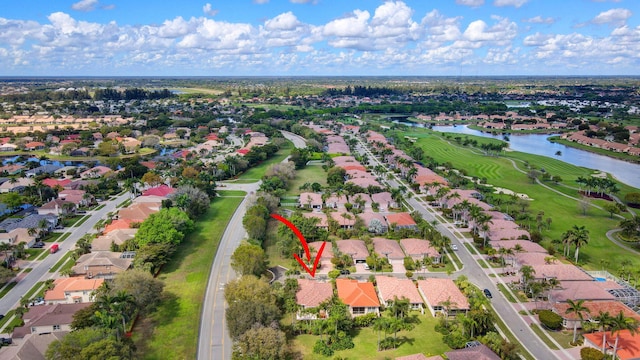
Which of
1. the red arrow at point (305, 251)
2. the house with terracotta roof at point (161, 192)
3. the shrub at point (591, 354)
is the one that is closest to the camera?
the shrub at point (591, 354)

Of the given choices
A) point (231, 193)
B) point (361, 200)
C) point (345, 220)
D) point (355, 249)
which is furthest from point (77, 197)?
point (355, 249)

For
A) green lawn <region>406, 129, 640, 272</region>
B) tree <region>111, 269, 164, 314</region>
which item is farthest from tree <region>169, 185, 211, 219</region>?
green lawn <region>406, 129, 640, 272</region>

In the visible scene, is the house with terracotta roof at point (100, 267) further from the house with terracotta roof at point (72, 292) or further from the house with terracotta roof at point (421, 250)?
the house with terracotta roof at point (421, 250)

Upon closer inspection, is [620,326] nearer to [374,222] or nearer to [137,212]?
[374,222]

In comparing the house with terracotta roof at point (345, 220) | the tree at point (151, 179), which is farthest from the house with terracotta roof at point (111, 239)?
the house with terracotta roof at point (345, 220)

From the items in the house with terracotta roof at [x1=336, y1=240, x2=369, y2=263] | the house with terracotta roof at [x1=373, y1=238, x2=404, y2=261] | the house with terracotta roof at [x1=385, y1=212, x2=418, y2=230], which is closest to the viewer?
the house with terracotta roof at [x1=336, y1=240, x2=369, y2=263]

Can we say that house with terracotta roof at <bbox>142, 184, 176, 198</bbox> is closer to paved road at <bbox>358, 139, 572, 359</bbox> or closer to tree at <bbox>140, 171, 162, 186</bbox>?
tree at <bbox>140, 171, 162, 186</bbox>

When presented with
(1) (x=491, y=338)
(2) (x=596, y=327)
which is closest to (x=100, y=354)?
(1) (x=491, y=338)
